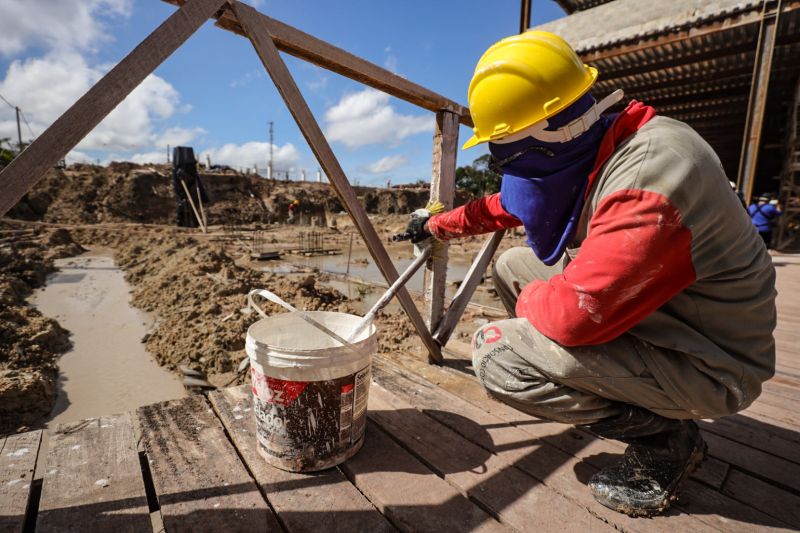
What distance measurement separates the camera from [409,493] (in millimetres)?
1350

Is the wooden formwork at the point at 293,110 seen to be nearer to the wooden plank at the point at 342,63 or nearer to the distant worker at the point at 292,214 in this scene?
the wooden plank at the point at 342,63

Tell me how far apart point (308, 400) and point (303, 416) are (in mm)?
65

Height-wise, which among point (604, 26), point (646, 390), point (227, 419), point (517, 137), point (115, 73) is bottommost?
point (227, 419)

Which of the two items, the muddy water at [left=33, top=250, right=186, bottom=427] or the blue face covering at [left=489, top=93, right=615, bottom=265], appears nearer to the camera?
the blue face covering at [left=489, top=93, right=615, bottom=265]

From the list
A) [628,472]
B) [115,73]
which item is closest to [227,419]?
[115,73]

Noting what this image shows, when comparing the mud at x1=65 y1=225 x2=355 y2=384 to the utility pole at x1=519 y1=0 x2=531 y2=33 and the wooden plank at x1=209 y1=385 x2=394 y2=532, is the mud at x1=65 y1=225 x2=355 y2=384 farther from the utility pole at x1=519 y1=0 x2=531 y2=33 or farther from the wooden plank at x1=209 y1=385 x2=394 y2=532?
the utility pole at x1=519 y1=0 x2=531 y2=33

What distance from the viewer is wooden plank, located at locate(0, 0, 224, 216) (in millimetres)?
1050

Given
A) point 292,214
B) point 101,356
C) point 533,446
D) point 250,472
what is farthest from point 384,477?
point 292,214

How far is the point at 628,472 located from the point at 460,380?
1.01 m

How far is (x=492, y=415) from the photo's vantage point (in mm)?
1880

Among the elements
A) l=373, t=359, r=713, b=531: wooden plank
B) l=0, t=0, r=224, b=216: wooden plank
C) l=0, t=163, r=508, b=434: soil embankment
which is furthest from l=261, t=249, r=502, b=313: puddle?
l=0, t=0, r=224, b=216: wooden plank

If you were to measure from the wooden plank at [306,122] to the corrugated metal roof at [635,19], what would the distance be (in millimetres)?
6965

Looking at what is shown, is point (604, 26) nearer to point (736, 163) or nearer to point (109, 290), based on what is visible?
point (109, 290)

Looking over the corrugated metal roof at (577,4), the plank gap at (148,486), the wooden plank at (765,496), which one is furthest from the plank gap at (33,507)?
the corrugated metal roof at (577,4)
